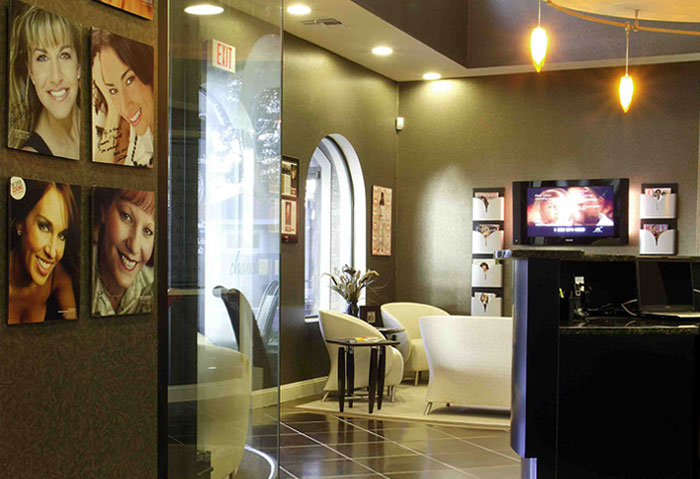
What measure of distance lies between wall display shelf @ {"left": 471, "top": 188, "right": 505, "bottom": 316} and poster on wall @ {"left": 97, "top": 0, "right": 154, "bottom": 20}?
6990 mm

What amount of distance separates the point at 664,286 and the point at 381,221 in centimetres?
554

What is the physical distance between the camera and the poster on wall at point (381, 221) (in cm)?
995

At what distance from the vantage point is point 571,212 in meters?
9.70

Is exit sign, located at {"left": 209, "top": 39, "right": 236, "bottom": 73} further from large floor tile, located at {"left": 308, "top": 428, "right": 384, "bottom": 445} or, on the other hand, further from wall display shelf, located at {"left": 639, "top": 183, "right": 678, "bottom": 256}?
wall display shelf, located at {"left": 639, "top": 183, "right": 678, "bottom": 256}

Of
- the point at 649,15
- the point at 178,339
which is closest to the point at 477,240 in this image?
the point at 649,15

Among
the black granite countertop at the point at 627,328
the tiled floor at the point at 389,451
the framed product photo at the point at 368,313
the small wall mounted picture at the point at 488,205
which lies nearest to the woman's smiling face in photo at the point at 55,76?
the black granite countertop at the point at 627,328

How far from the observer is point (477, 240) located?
10.1 meters

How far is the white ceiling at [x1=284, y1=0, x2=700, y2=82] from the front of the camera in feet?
19.2

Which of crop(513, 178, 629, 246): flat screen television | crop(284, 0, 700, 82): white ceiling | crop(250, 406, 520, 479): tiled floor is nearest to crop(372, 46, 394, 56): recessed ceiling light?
crop(284, 0, 700, 82): white ceiling

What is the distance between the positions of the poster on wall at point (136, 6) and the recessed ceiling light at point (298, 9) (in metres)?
4.02

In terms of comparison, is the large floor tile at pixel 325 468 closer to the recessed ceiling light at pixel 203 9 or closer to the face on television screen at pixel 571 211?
the recessed ceiling light at pixel 203 9

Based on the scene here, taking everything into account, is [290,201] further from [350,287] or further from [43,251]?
[43,251]

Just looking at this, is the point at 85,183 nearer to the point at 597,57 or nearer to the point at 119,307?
the point at 119,307

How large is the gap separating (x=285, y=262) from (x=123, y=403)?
489 cm
